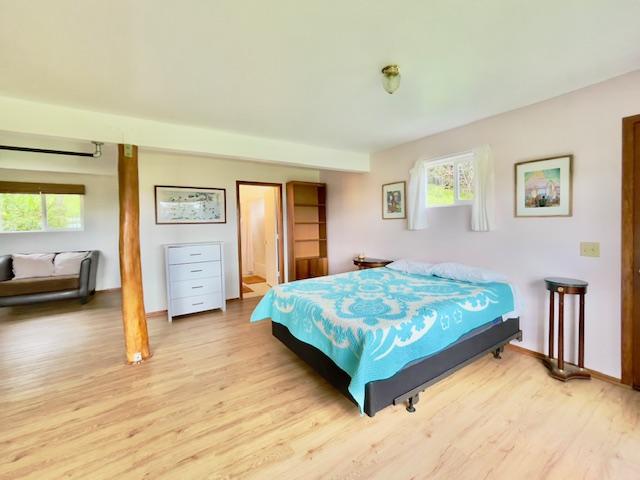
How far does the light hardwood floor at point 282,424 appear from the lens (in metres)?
1.48

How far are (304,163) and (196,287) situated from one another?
2.31 m

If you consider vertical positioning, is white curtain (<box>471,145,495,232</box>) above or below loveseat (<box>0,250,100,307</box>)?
above

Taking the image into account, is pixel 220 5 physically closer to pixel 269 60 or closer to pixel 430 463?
pixel 269 60

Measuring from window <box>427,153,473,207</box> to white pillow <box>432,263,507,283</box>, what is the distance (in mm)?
778

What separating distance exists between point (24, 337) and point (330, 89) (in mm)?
4401

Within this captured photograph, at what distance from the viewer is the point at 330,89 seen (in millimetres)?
2215

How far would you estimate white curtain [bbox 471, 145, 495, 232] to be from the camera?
284cm

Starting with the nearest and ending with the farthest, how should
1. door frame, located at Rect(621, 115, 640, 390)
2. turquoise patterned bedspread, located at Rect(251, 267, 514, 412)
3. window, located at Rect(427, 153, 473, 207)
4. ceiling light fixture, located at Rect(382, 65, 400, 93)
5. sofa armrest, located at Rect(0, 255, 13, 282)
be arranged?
turquoise patterned bedspread, located at Rect(251, 267, 514, 412) → ceiling light fixture, located at Rect(382, 65, 400, 93) → door frame, located at Rect(621, 115, 640, 390) → window, located at Rect(427, 153, 473, 207) → sofa armrest, located at Rect(0, 255, 13, 282)

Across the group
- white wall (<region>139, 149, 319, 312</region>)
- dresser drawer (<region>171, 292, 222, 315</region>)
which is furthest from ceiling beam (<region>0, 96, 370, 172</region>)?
dresser drawer (<region>171, 292, 222, 315</region>)

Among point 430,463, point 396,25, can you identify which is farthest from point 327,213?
point 430,463

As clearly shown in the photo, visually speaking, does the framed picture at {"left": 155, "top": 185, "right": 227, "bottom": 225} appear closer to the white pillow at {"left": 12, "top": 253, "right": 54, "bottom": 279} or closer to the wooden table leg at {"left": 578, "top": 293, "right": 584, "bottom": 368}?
the white pillow at {"left": 12, "top": 253, "right": 54, "bottom": 279}

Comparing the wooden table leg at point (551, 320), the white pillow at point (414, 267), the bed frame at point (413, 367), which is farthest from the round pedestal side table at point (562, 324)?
the white pillow at point (414, 267)

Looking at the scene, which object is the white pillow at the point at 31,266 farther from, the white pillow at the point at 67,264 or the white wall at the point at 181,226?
the white wall at the point at 181,226

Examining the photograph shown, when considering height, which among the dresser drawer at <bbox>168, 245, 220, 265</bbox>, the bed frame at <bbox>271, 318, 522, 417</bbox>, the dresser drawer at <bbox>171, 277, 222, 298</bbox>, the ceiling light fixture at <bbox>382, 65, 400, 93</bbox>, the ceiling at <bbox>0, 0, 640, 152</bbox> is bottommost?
the bed frame at <bbox>271, 318, 522, 417</bbox>
